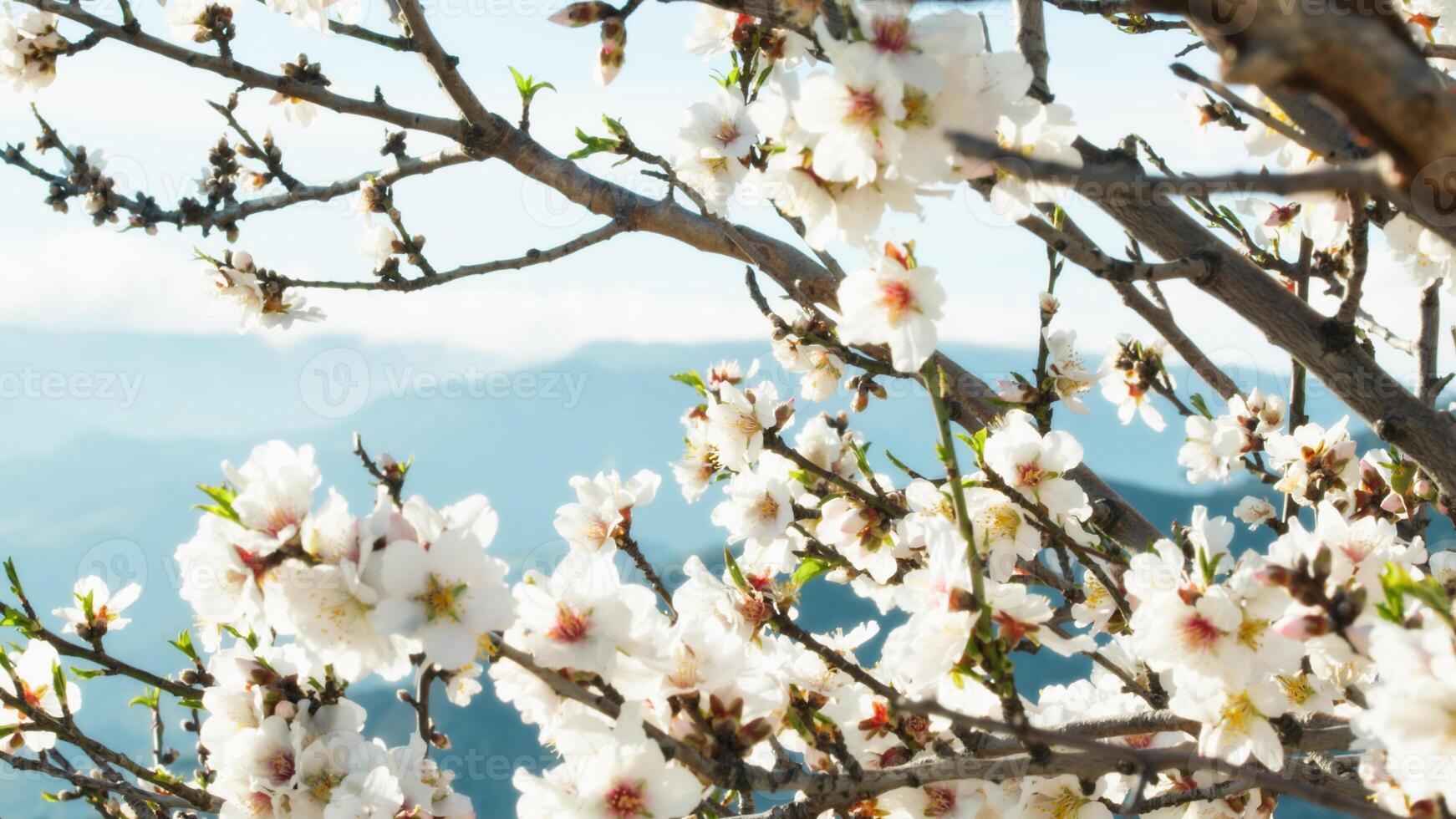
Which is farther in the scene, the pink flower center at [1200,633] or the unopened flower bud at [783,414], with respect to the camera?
the unopened flower bud at [783,414]

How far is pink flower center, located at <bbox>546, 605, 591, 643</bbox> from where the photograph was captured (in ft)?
3.99

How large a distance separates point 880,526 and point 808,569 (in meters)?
0.18

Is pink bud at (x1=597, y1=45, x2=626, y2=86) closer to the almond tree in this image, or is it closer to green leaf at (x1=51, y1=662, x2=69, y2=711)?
the almond tree

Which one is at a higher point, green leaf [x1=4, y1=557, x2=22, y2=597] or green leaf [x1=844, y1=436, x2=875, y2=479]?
green leaf [x1=844, y1=436, x2=875, y2=479]

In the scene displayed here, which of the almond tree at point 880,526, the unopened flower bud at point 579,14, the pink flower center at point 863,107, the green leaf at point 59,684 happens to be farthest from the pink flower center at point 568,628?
the green leaf at point 59,684

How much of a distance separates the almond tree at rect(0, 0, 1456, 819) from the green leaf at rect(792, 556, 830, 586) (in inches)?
2.3

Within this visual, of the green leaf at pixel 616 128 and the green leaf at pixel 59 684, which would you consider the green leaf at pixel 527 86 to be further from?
the green leaf at pixel 59 684

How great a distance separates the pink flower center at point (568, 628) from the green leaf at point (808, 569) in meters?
0.85

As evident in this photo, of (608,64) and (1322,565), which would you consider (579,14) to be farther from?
(1322,565)

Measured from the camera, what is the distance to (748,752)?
51.8 inches

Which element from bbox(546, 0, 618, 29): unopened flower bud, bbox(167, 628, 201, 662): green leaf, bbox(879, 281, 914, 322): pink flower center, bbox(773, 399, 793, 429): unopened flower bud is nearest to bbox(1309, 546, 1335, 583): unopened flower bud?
bbox(879, 281, 914, 322): pink flower center

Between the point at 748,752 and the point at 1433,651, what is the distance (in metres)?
0.77

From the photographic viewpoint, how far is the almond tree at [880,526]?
3.56 ft

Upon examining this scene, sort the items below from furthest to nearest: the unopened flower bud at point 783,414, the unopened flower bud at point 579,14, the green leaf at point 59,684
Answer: the unopened flower bud at point 783,414 < the green leaf at point 59,684 < the unopened flower bud at point 579,14
